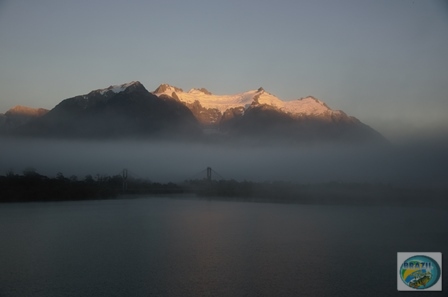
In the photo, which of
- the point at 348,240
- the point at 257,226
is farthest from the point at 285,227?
the point at 348,240

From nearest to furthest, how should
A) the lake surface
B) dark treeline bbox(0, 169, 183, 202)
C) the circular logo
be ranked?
1. the circular logo
2. the lake surface
3. dark treeline bbox(0, 169, 183, 202)

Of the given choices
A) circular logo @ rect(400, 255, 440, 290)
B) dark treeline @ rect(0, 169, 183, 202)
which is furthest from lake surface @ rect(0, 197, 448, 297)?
dark treeline @ rect(0, 169, 183, 202)

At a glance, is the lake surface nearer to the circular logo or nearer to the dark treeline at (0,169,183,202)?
the circular logo

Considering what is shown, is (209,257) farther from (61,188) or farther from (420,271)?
(61,188)

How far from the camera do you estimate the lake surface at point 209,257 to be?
7.64 meters

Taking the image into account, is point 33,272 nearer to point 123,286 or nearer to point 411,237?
point 123,286

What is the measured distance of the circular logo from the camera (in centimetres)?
571

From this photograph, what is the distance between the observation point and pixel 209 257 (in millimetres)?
10062

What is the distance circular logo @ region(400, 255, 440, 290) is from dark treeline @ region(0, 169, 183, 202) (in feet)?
97.0

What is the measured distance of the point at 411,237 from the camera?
13.0 meters

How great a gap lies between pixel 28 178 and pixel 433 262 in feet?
108

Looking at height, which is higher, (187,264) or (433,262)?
(433,262)

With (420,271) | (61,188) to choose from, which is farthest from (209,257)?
(61,188)

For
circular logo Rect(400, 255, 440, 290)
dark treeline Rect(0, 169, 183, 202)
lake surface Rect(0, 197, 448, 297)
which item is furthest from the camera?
dark treeline Rect(0, 169, 183, 202)
